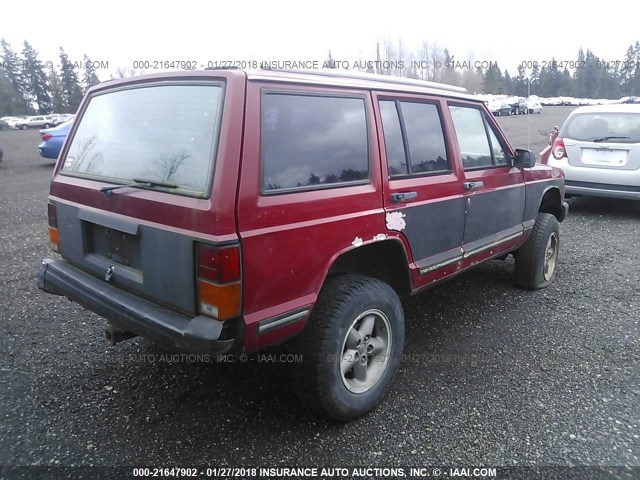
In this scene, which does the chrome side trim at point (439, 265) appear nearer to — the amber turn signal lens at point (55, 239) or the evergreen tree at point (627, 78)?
the amber turn signal lens at point (55, 239)

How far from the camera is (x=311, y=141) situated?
2.48 metres

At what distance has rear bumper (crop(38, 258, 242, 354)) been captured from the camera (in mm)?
2115

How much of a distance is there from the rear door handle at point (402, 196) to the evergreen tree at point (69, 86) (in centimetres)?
5912

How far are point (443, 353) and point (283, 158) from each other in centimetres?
202

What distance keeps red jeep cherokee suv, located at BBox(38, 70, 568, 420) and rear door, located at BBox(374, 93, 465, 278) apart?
1cm

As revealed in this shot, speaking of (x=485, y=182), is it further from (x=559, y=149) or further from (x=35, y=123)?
(x=35, y=123)

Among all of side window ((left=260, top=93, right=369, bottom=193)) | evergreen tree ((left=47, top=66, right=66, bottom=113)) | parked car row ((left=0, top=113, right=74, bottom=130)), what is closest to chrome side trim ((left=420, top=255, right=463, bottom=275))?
side window ((left=260, top=93, right=369, bottom=193))

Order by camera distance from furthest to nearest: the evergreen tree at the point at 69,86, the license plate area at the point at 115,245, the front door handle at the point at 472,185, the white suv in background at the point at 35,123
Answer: the evergreen tree at the point at 69,86 → the white suv in background at the point at 35,123 → the front door handle at the point at 472,185 → the license plate area at the point at 115,245

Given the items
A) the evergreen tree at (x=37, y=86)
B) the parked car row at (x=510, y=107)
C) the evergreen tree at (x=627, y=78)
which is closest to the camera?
the parked car row at (x=510, y=107)

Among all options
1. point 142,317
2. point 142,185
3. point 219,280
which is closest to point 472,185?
point 219,280

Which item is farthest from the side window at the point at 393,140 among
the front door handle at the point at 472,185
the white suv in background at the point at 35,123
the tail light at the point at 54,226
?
the white suv in background at the point at 35,123

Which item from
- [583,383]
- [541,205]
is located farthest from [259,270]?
[541,205]

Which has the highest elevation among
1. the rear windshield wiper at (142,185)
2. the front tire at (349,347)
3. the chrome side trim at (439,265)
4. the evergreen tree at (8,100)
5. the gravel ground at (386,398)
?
the evergreen tree at (8,100)

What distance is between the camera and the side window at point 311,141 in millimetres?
2291
